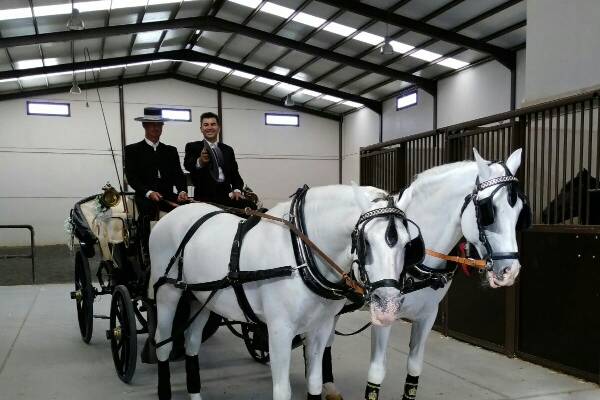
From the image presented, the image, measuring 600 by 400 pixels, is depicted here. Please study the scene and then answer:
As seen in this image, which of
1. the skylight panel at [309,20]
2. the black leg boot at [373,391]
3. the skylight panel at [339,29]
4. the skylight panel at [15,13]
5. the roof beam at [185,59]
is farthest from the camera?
the roof beam at [185,59]

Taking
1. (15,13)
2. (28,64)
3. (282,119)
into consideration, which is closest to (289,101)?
(282,119)

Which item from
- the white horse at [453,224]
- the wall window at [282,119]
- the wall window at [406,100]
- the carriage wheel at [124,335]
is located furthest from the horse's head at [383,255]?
the wall window at [282,119]

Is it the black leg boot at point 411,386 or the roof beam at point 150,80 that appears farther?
the roof beam at point 150,80

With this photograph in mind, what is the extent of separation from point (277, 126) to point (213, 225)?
14.9 metres

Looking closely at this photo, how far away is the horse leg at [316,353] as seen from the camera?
2.41m

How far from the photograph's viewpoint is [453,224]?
106 inches

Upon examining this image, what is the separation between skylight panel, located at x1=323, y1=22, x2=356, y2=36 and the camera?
10.9 metres

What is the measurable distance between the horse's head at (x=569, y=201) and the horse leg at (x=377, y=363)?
6.77ft

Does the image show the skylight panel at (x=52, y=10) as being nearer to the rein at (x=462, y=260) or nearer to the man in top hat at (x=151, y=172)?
the man in top hat at (x=151, y=172)

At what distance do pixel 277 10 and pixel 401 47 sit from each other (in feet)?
9.98

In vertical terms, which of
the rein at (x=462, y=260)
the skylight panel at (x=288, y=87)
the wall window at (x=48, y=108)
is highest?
the skylight panel at (x=288, y=87)

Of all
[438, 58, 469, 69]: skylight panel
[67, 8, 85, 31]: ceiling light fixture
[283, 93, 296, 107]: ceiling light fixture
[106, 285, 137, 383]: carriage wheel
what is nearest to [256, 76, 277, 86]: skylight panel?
[283, 93, 296, 107]: ceiling light fixture

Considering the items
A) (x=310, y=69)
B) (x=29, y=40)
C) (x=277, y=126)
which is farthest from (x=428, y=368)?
(x=277, y=126)

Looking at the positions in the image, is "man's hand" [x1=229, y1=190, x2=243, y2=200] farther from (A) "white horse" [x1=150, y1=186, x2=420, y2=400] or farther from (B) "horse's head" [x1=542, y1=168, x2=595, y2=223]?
(B) "horse's head" [x1=542, y1=168, x2=595, y2=223]
